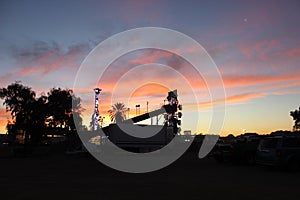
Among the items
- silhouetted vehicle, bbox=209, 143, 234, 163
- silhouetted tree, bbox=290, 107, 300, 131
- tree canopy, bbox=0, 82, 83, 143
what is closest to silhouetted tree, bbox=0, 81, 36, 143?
tree canopy, bbox=0, 82, 83, 143

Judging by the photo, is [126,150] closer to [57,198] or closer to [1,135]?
[57,198]

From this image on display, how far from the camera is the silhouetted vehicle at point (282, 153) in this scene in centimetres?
1794

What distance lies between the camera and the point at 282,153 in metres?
18.0

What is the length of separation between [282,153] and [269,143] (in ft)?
3.05

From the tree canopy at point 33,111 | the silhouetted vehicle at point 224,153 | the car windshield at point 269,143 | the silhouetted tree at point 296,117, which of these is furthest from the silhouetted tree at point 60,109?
the silhouetted tree at point 296,117

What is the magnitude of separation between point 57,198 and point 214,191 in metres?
4.84

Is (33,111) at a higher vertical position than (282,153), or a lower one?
higher

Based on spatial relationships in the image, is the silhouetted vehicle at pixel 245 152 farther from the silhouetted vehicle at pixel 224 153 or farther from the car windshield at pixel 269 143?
the car windshield at pixel 269 143

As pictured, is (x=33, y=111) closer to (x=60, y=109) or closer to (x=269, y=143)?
(x=60, y=109)

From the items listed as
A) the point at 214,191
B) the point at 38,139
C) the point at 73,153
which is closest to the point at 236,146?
the point at 214,191

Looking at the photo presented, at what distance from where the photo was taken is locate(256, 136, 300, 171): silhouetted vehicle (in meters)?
17.9

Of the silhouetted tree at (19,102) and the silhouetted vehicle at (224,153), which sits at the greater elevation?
the silhouetted tree at (19,102)

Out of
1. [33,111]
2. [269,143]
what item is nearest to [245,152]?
[269,143]

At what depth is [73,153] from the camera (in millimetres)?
39000
